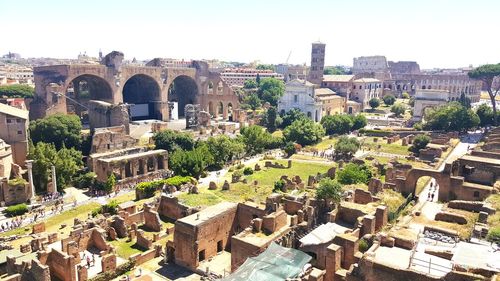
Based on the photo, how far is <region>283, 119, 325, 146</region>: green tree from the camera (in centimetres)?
6450

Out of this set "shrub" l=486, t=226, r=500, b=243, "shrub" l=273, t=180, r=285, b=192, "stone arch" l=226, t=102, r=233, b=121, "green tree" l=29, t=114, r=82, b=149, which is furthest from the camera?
"stone arch" l=226, t=102, r=233, b=121

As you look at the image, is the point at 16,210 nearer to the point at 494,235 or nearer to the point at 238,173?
the point at 238,173

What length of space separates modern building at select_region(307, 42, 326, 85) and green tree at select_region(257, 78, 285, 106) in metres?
9.75

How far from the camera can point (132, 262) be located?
27922 millimetres

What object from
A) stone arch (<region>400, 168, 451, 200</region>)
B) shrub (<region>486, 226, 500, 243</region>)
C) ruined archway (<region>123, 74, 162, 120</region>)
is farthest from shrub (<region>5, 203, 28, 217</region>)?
ruined archway (<region>123, 74, 162, 120</region>)

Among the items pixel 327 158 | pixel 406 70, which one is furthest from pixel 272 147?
pixel 406 70

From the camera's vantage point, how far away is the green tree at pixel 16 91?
267 feet

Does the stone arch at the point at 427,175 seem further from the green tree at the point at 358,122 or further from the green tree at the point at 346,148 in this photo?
the green tree at the point at 358,122

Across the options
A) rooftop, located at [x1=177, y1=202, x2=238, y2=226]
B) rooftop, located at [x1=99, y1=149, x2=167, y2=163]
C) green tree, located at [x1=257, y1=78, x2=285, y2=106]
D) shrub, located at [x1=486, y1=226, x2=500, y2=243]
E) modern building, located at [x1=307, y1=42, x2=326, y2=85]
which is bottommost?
rooftop, located at [x1=99, y1=149, x2=167, y2=163]

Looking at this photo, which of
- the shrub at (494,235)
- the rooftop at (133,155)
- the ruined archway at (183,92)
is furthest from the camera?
the ruined archway at (183,92)

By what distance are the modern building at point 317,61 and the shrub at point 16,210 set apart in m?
85.4

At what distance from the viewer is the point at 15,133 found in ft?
153

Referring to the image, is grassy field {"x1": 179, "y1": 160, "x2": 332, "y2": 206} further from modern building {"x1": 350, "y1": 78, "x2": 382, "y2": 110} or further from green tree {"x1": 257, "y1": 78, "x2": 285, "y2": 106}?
modern building {"x1": 350, "y1": 78, "x2": 382, "y2": 110}

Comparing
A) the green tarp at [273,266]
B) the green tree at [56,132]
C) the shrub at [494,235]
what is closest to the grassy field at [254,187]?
the green tarp at [273,266]
